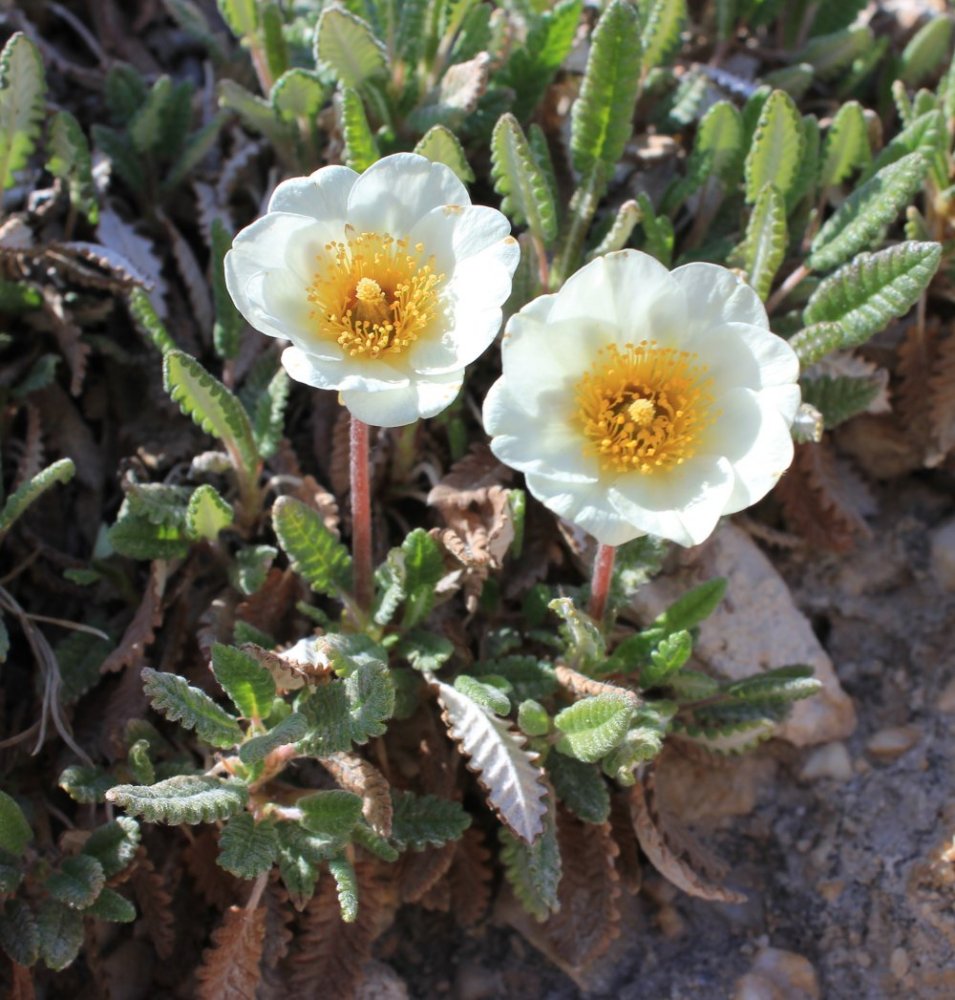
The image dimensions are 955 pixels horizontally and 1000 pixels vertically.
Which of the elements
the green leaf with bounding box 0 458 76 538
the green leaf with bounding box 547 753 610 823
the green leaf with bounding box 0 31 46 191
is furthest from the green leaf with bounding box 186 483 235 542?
the green leaf with bounding box 0 31 46 191

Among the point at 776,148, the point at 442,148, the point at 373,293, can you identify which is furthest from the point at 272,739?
the point at 776,148

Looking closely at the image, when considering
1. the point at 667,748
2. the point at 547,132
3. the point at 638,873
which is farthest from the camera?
the point at 547,132

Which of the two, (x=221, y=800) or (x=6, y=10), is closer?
(x=221, y=800)

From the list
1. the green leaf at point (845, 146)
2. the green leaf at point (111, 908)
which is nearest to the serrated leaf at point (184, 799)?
the green leaf at point (111, 908)

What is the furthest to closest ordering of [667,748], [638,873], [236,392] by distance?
[236,392] → [667,748] → [638,873]

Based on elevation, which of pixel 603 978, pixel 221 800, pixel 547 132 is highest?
pixel 547 132

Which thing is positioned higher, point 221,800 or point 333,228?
point 333,228

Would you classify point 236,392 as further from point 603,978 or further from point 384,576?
point 603,978

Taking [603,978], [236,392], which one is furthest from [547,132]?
[603,978]
